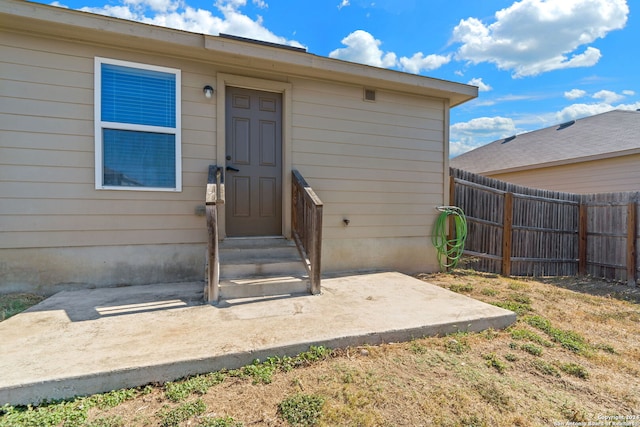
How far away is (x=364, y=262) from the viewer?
4676mm

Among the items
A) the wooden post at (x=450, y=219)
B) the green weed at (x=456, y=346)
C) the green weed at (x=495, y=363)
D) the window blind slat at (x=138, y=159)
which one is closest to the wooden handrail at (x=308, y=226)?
the green weed at (x=456, y=346)

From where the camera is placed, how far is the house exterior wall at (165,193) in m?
3.24

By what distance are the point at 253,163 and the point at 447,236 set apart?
340 cm

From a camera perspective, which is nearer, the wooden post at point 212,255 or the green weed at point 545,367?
the green weed at point 545,367

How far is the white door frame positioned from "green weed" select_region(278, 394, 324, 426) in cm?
257

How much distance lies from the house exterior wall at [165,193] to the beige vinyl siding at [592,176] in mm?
6141

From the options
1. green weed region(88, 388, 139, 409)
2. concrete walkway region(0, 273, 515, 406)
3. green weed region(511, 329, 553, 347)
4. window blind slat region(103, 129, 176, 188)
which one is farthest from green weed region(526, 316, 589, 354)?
window blind slat region(103, 129, 176, 188)

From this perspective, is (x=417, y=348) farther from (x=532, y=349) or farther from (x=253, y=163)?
(x=253, y=163)

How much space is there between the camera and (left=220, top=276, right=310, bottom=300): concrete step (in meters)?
3.12

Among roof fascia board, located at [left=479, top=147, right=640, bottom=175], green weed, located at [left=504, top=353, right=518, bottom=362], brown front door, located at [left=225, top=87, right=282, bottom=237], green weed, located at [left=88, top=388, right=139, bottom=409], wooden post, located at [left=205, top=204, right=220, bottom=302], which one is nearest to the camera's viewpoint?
green weed, located at [left=88, top=388, right=139, bottom=409]

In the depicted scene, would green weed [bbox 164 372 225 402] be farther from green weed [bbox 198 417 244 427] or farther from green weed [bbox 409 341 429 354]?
green weed [bbox 409 341 429 354]

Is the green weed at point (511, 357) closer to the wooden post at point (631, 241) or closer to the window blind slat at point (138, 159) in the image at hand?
the window blind slat at point (138, 159)

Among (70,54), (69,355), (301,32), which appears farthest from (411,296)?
(301,32)

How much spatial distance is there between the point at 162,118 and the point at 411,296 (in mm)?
3554
